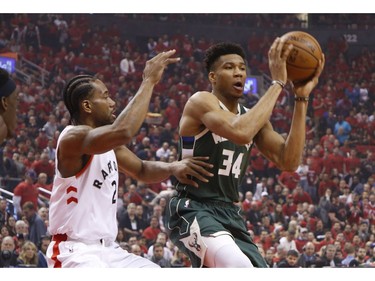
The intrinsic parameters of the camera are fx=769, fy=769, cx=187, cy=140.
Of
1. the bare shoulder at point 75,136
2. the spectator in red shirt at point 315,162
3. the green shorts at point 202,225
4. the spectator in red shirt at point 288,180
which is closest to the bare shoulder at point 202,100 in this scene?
the green shorts at point 202,225

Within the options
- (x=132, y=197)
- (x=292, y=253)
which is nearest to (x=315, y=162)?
(x=132, y=197)

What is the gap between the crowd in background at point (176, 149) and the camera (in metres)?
12.1

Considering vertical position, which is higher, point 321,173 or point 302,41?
point 302,41

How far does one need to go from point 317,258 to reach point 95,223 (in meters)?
8.01

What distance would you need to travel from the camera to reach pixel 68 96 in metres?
4.97

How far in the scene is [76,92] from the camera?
16.1 ft

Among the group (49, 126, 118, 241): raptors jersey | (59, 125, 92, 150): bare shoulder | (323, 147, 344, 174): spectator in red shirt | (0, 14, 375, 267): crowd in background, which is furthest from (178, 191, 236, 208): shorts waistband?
(323, 147, 344, 174): spectator in red shirt

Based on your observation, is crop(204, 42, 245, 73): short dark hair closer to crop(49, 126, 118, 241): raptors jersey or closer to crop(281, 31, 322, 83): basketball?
crop(281, 31, 322, 83): basketball

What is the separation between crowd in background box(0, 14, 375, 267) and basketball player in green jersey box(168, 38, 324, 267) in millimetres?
5194

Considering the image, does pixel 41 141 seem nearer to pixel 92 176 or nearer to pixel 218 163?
pixel 218 163

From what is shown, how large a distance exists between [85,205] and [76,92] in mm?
759

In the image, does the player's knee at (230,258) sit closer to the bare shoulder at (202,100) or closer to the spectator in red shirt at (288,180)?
the bare shoulder at (202,100)
